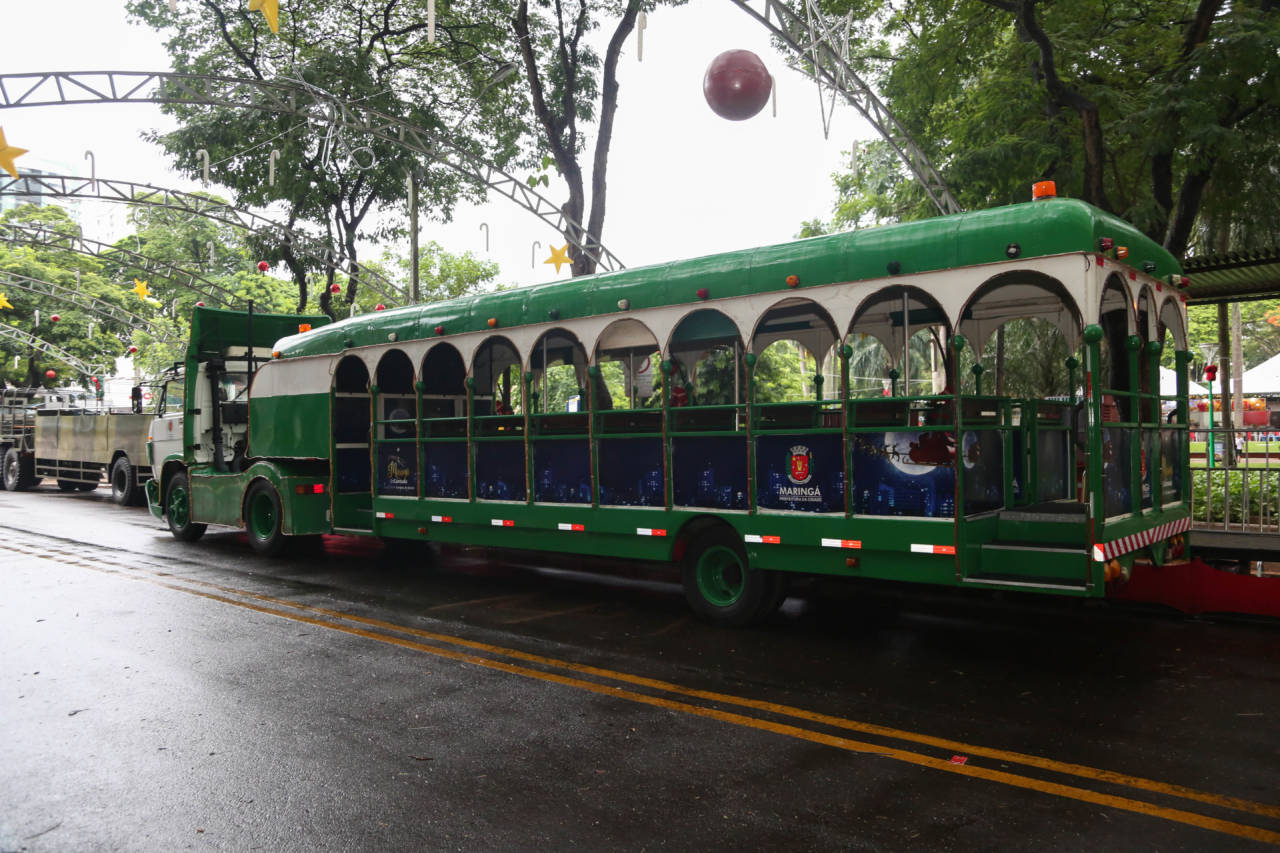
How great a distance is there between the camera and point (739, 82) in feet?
33.1

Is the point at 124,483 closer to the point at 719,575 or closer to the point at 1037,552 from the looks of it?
the point at 719,575

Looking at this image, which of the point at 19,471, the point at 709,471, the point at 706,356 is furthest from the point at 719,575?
the point at 19,471

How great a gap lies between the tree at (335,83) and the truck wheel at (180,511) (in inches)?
367

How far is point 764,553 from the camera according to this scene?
743 cm

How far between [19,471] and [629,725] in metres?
26.7

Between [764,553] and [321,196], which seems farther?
[321,196]

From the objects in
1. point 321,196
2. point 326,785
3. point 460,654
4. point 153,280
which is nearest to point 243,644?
point 460,654

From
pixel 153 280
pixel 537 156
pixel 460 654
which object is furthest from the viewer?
pixel 153 280

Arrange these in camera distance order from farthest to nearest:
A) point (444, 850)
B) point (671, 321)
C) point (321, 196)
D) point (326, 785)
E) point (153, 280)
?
point (153, 280)
point (321, 196)
point (671, 321)
point (326, 785)
point (444, 850)

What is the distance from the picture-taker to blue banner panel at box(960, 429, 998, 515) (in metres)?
6.61

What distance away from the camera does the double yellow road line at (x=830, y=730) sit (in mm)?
4062

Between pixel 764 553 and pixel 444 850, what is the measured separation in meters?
4.19

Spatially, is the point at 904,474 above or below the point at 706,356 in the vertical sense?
below

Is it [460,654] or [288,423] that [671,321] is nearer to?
[460,654]
